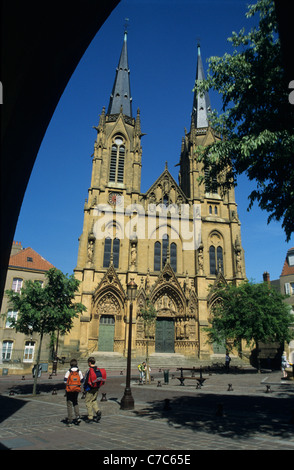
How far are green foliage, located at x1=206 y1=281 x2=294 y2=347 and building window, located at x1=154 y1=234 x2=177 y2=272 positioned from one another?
342 inches

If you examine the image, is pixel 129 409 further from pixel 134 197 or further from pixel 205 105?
pixel 205 105

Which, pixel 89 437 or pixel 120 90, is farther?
pixel 120 90

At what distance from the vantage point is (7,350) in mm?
28047

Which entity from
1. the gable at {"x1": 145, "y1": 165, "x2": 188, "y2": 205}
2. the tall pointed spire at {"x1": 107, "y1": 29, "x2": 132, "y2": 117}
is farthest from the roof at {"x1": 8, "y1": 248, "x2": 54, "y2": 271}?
the tall pointed spire at {"x1": 107, "y1": 29, "x2": 132, "y2": 117}

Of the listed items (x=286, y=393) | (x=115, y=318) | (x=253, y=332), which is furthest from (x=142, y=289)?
(x=286, y=393)

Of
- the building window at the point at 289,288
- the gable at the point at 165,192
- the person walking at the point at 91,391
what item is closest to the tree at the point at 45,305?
the person walking at the point at 91,391

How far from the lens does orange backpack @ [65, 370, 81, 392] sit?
25.4ft

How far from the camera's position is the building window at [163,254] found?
34094 millimetres

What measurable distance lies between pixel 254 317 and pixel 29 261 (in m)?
22.3

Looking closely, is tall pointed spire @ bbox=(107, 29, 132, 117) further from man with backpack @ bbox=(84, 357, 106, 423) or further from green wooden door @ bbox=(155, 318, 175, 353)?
man with backpack @ bbox=(84, 357, 106, 423)

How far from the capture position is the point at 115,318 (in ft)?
102

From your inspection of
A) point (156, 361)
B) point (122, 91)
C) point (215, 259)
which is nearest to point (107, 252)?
point (156, 361)

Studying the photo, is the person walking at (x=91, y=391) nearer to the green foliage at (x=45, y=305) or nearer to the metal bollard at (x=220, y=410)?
the metal bollard at (x=220, y=410)

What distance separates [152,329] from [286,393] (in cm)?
1884
